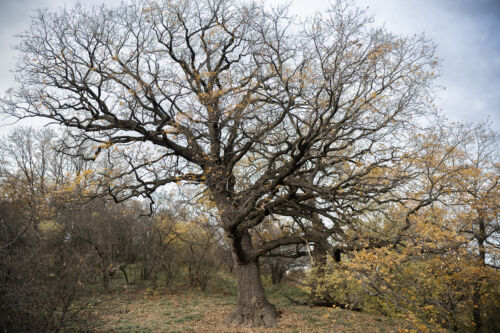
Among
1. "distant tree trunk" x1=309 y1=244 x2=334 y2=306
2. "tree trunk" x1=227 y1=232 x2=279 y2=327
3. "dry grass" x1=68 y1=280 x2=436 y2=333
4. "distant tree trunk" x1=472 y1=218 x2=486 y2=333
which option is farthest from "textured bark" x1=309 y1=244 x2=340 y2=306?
"distant tree trunk" x1=472 y1=218 x2=486 y2=333

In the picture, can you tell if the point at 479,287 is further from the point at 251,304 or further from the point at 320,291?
the point at 251,304

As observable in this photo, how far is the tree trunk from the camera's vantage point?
9.51 meters

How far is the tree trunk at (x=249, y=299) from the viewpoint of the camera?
31.2ft

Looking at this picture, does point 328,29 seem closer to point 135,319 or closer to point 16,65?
point 16,65

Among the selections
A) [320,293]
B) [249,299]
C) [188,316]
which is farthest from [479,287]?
[188,316]

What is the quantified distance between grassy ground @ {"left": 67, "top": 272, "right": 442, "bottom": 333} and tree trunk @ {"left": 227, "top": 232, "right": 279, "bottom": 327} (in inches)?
16.2

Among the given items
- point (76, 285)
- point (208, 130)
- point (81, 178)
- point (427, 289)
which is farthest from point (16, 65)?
point (427, 289)

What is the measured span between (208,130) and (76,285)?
5.88 meters

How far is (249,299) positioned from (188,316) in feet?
7.32

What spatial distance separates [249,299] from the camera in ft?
32.3

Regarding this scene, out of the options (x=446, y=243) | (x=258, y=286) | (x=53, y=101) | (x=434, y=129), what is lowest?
(x=258, y=286)

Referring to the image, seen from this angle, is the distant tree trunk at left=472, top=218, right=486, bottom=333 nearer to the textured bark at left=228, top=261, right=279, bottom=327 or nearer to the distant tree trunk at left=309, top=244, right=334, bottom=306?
the distant tree trunk at left=309, top=244, right=334, bottom=306

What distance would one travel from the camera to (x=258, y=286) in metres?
9.98

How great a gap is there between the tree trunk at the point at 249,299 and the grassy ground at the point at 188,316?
1.35ft
